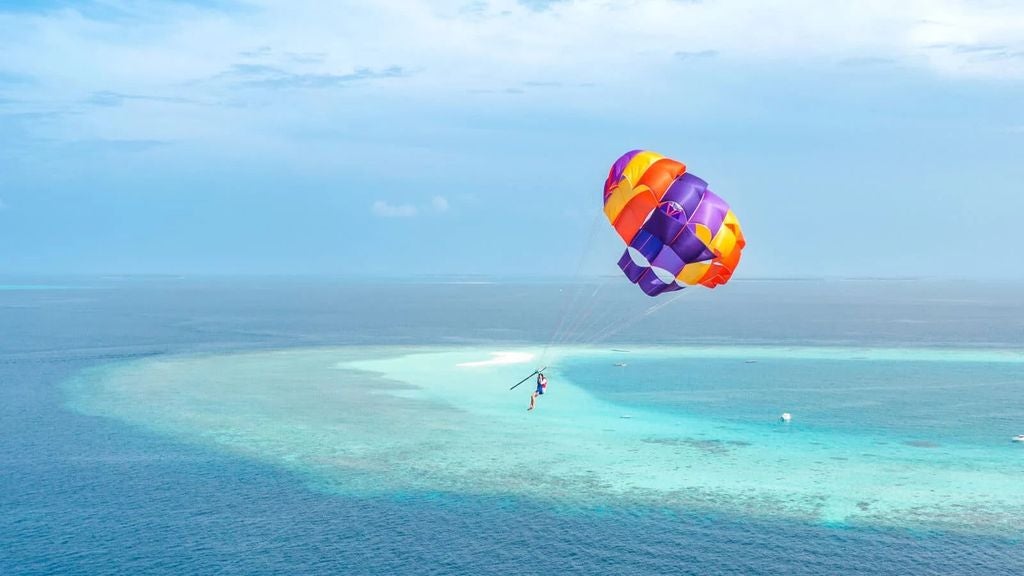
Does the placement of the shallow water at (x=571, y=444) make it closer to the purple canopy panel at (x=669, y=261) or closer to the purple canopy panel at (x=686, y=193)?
the purple canopy panel at (x=669, y=261)

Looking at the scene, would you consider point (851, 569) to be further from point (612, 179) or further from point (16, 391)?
point (16, 391)

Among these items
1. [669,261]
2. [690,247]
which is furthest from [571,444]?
[690,247]

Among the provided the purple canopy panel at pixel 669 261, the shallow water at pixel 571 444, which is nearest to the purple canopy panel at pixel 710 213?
the purple canopy panel at pixel 669 261

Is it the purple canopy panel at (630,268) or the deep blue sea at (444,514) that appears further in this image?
the purple canopy panel at (630,268)

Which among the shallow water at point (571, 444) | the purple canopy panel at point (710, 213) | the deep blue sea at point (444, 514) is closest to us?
the deep blue sea at point (444, 514)

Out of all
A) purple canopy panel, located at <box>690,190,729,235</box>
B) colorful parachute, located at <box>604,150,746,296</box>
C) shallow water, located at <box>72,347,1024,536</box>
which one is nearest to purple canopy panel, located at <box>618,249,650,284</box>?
colorful parachute, located at <box>604,150,746,296</box>

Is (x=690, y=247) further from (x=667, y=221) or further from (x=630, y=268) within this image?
(x=630, y=268)

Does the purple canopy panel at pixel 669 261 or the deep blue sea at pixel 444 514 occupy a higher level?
the purple canopy panel at pixel 669 261
